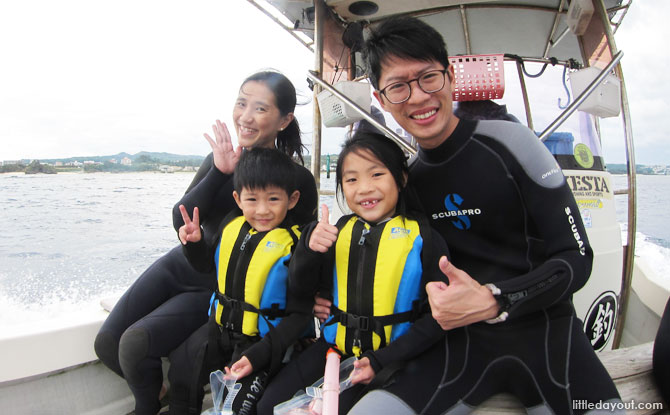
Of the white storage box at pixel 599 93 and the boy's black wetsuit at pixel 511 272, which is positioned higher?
the white storage box at pixel 599 93

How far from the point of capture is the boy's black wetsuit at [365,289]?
100 cm

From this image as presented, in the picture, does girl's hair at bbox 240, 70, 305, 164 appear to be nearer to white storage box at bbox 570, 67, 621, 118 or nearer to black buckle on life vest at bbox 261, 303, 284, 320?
black buckle on life vest at bbox 261, 303, 284, 320

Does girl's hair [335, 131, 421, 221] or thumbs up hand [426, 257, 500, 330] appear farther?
girl's hair [335, 131, 421, 221]

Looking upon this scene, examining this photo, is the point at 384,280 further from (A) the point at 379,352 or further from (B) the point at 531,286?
(B) the point at 531,286

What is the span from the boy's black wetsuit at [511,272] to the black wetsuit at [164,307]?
2.09ft

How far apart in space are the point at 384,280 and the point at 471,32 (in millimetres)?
3265

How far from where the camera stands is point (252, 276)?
1240mm

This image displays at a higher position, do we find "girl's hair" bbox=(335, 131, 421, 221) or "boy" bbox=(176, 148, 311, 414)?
"girl's hair" bbox=(335, 131, 421, 221)

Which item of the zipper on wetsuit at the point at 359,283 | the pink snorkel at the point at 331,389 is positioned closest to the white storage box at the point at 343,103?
the zipper on wetsuit at the point at 359,283

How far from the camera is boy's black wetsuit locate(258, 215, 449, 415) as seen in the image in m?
1.00

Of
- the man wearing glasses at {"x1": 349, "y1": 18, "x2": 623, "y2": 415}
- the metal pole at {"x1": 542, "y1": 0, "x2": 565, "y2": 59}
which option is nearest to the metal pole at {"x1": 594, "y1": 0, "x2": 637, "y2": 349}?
the metal pole at {"x1": 542, "y1": 0, "x2": 565, "y2": 59}

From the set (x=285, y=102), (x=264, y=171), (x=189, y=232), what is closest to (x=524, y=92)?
(x=285, y=102)

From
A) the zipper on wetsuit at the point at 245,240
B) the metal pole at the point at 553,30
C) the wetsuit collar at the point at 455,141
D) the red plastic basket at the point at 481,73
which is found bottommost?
the zipper on wetsuit at the point at 245,240

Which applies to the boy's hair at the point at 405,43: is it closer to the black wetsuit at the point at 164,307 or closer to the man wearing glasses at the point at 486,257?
the man wearing glasses at the point at 486,257
